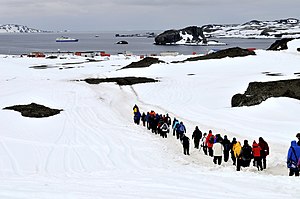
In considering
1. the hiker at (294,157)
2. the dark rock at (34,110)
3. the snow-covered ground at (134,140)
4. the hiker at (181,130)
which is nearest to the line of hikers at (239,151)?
the snow-covered ground at (134,140)

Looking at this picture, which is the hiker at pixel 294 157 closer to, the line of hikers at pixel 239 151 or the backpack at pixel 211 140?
the line of hikers at pixel 239 151

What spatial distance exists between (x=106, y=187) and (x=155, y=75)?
4079 cm

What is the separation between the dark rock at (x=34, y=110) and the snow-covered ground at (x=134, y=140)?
0.67 m

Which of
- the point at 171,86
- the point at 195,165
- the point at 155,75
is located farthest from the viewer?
the point at 155,75

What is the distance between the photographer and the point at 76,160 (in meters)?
17.0

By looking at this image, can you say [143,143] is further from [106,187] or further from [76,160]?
[106,187]

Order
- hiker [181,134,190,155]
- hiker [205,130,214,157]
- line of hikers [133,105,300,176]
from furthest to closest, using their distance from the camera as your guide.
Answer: hiker [181,134,190,155]
hiker [205,130,214,157]
line of hikers [133,105,300,176]

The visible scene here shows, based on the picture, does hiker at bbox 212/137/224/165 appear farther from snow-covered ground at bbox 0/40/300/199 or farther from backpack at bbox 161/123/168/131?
backpack at bbox 161/123/168/131

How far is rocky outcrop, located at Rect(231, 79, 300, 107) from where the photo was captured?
27827 mm

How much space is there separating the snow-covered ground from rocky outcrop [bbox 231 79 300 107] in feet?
4.07

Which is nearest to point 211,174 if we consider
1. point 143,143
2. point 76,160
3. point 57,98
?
point 76,160

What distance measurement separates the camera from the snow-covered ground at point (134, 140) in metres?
10.4

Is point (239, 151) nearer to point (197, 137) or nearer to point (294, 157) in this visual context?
point (294, 157)

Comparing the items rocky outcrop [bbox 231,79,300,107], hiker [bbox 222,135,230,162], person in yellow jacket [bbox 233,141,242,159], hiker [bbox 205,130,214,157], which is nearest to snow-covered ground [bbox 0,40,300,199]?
hiker [bbox 222,135,230,162]
